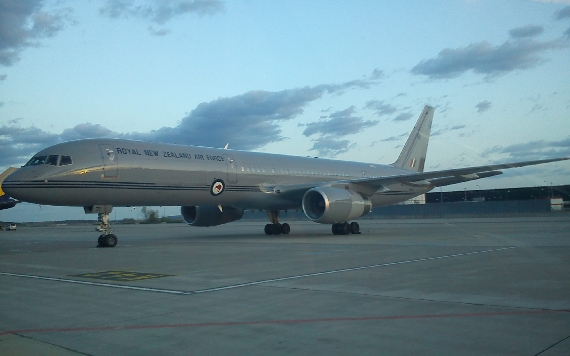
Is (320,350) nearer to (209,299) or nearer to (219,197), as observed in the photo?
(209,299)

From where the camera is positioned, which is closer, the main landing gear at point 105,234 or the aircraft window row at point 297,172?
the main landing gear at point 105,234

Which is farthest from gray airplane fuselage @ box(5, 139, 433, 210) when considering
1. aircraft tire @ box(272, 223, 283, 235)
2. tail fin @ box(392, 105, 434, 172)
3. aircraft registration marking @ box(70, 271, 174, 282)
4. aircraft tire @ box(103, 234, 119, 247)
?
tail fin @ box(392, 105, 434, 172)

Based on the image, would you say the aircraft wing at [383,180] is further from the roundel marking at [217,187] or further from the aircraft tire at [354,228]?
the roundel marking at [217,187]

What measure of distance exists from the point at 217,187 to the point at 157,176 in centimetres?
295

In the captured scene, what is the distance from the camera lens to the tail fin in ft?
107

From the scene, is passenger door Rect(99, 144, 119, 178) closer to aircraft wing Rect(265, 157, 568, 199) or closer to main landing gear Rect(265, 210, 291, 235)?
aircraft wing Rect(265, 157, 568, 199)

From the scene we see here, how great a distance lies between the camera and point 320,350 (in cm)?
450

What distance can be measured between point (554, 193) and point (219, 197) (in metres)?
58.8

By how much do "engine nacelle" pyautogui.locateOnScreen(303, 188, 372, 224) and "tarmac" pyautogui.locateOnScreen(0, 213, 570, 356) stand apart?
9253 millimetres

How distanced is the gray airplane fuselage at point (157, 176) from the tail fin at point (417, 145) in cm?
840

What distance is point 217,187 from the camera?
20.9 metres

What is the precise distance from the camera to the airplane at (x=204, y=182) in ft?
54.3

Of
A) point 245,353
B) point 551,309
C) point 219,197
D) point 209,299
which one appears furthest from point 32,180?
point 551,309

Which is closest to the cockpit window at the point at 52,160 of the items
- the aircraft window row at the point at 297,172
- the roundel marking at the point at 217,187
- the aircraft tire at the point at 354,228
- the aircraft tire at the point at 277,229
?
the roundel marking at the point at 217,187
